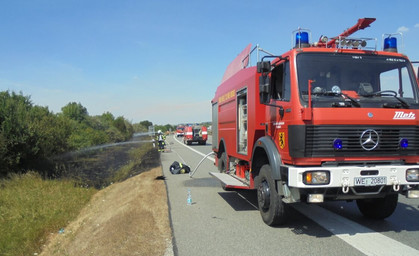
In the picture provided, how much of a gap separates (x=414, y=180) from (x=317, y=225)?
1712 millimetres

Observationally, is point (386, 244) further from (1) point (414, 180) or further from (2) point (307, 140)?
(2) point (307, 140)

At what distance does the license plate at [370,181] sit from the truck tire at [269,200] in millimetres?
1243

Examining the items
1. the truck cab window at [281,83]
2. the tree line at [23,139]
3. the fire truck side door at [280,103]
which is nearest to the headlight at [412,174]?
the fire truck side door at [280,103]

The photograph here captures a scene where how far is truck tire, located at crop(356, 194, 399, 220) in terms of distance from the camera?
5.56 metres

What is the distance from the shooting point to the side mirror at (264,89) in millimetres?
5439

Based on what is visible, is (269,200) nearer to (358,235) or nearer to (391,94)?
(358,235)

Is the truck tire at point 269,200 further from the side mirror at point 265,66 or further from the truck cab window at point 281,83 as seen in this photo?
the side mirror at point 265,66

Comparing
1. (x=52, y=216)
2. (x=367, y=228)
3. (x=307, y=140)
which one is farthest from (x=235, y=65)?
(x=52, y=216)

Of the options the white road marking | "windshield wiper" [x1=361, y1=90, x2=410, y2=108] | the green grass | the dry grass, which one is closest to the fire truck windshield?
"windshield wiper" [x1=361, y1=90, x2=410, y2=108]

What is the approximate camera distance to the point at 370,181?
4.59 meters

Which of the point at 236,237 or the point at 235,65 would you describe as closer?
the point at 236,237

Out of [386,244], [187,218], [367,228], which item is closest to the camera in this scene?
[386,244]

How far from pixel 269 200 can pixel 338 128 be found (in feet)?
5.76

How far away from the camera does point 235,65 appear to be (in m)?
8.70
